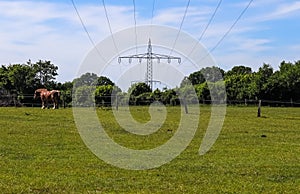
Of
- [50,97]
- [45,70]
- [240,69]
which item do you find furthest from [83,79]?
[240,69]

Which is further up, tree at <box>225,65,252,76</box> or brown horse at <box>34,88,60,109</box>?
tree at <box>225,65,252,76</box>

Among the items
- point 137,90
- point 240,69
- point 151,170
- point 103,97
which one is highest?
point 240,69

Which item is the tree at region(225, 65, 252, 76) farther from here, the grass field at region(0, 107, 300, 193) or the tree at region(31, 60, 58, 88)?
the grass field at region(0, 107, 300, 193)

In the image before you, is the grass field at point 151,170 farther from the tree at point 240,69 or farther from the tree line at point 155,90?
the tree at point 240,69

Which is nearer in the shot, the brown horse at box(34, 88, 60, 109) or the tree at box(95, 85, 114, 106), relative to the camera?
the brown horse at box(34, 88, 60, 109)

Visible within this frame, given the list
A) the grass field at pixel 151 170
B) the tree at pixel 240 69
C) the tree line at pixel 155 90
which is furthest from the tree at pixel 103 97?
the tree at pixel 240 69

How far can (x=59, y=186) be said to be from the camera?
440 inches

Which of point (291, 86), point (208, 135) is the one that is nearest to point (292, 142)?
point (208, 135)

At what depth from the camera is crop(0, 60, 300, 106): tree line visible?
59.3 m

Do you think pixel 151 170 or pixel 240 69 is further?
pixel 240 69

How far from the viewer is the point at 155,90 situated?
2616 inches

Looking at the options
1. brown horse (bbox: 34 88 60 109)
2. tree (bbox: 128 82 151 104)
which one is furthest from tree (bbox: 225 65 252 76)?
brown horse (bbox: 34 88 60 109)

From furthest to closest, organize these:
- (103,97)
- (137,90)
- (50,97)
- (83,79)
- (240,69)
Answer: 1. (240,69)
2. (137,90)
3. (103,97)
4. (50,97)
5. (83,79)

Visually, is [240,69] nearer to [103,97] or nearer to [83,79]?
[103,97]
